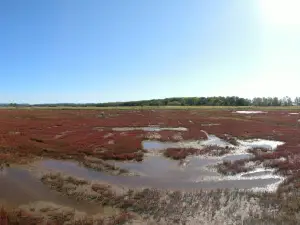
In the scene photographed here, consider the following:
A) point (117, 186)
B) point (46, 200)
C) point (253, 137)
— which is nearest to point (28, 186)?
point (46, 200)

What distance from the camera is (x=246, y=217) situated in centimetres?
1056

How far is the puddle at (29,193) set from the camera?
1205 cm

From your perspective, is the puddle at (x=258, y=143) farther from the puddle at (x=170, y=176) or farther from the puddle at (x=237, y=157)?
the puddle at (x=170, y=176)

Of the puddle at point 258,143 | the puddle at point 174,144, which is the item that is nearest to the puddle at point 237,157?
the puddle at point 174,144

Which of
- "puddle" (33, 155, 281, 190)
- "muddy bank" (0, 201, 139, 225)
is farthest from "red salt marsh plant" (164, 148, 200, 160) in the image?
"muddy bank" (0, 201, 139, 225)

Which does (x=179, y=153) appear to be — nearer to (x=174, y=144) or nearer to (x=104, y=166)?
(x=174, y=144)

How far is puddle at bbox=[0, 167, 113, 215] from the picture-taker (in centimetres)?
1205

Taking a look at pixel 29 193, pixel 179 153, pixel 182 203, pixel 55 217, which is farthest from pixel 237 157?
pixel 29 193

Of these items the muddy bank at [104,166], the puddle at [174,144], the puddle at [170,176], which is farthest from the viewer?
the puddle at [174,144]

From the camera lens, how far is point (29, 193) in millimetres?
13867

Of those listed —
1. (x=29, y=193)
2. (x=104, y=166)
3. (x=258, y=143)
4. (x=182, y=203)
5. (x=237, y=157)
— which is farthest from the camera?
(x=258, y=143)

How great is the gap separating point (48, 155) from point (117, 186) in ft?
40.0

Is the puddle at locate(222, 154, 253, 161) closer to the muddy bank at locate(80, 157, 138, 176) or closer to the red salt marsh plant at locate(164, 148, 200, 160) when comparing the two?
the red salt marsh plant at locate(164, 148, 200, 160)

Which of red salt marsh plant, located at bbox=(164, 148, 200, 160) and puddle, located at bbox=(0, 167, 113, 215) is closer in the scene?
puddle, located at bbox=(0, 167, 113, 215)
